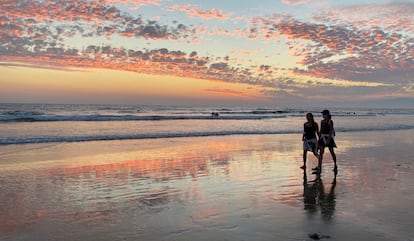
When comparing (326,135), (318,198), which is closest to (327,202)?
(318,198)

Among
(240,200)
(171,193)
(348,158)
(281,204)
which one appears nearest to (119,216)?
(171,193)

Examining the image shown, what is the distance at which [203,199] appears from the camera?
21.9 feet

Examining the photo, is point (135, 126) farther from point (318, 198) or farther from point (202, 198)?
point (318, 198)

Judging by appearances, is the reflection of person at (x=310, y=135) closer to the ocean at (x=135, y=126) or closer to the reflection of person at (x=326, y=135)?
the reflection of person at (x=326, y=135)

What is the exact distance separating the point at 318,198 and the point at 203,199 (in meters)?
2.27

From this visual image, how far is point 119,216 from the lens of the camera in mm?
5555

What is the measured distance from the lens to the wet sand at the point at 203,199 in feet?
16.0

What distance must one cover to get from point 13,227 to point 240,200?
3.81 meters

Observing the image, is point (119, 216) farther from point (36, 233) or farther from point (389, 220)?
point (389, 220)

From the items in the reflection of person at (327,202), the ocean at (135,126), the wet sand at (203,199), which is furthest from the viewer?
the ocean at (135,126)

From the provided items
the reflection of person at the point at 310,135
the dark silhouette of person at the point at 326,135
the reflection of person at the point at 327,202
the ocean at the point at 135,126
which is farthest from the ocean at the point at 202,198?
the ocean at the point at 135,126

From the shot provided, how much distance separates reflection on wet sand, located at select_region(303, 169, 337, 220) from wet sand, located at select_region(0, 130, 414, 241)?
18 mm

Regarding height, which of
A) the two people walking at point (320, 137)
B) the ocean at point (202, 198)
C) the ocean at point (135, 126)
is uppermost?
the two people walking at point (320, 137)

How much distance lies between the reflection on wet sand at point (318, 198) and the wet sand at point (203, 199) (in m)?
0.02
